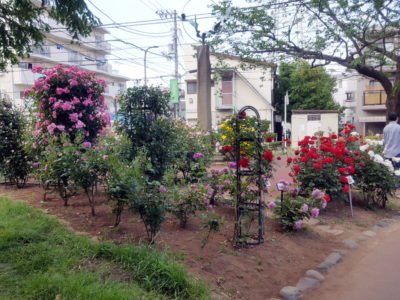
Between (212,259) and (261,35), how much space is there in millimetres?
8169

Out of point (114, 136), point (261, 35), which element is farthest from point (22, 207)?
point (261, 35)

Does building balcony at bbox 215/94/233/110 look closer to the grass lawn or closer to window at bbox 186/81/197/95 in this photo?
window at bbox 186/81/197/95

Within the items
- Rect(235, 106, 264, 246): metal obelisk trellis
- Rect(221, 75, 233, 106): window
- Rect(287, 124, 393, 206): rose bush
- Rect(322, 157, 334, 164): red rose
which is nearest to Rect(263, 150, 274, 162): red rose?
Rect(235, 106, 264, 246): metal obelisk trellis

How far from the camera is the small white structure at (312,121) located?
19.0 meters

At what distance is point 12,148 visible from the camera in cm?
614

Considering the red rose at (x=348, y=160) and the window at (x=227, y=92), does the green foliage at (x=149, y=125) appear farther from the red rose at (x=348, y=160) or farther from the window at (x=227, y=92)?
the window at (x=227, y=92)

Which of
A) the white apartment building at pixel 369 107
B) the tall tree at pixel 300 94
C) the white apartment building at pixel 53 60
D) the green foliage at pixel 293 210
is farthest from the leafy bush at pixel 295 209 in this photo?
the white apartment building at pixel 369 107

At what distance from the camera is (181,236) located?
12.6 feet

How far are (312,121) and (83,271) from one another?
18084 millimetres

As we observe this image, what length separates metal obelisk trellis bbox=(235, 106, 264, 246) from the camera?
372 cm

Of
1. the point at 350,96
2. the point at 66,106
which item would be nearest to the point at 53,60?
the point at 66,106

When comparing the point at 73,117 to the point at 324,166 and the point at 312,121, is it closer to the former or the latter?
the point at 324,166

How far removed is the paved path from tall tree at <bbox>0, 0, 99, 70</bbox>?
328 cm

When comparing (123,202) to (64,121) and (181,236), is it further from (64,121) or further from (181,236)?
(64,121)
